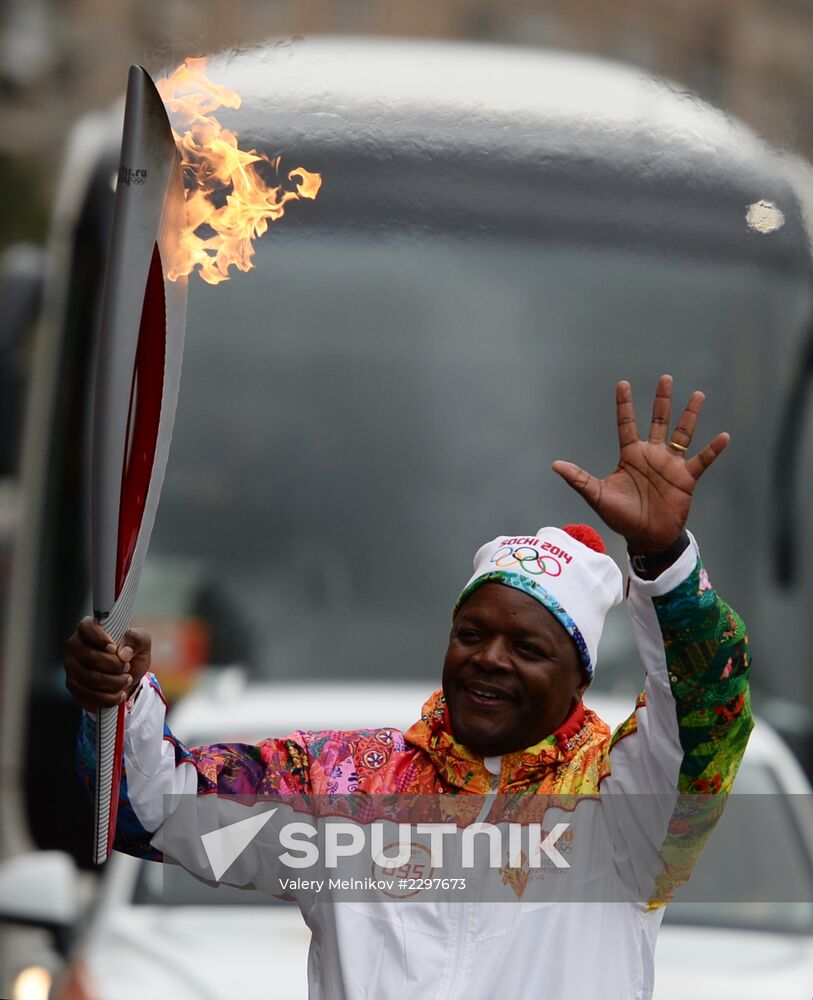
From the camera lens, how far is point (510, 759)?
1.91 metres

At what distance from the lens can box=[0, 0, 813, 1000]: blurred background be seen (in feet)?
10.8

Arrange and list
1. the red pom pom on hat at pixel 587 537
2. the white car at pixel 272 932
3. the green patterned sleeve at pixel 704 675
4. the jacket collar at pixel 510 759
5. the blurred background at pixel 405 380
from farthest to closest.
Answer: the blurred background at pixel 405 380 → the white car at pixel 272 932 → the red pom pom on hat at pixel 587 537 → the jacket collar at pixel 510 759 → the green patterned sleeve at pixel 704 675

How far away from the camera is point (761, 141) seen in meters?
2.87

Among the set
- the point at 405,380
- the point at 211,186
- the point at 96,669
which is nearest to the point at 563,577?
the point at 96,669

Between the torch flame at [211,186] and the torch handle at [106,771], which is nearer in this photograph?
the torch handle at [106,771]

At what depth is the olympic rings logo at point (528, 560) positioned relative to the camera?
6.41 feet

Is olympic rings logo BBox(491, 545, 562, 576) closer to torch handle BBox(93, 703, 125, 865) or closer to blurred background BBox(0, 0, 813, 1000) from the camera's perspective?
torch handle BBox(93, 703, 125, 865)

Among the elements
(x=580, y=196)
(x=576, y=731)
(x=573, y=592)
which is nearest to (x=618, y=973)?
(x=576, y=731)

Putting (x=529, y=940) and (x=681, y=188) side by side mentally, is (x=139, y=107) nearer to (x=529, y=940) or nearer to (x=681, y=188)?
(x=529, y=940)

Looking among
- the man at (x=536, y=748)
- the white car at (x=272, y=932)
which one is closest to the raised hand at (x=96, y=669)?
the man at (x=536, y=748)

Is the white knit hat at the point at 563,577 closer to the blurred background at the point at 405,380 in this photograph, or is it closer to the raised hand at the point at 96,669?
the raised hand at the point at 96,669

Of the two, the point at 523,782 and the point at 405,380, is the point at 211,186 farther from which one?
the point at 405,380

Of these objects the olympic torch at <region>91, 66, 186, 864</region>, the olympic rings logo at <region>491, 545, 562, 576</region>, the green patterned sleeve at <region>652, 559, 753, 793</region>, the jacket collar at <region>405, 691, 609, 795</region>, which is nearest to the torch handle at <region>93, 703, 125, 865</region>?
the olympic torch at <region>91, 66, 186, 864</region>

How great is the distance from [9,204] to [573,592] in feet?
32.0
